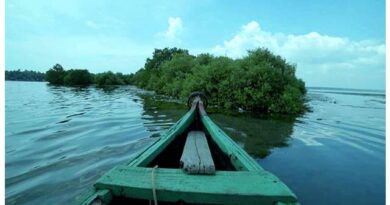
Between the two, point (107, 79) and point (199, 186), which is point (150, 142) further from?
point (107, 79)

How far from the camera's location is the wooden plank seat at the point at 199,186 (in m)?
2.19

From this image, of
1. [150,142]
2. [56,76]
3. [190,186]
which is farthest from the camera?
[56,76]

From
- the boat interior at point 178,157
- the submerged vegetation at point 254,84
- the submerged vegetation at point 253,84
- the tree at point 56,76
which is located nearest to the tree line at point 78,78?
the tree at point 56,76

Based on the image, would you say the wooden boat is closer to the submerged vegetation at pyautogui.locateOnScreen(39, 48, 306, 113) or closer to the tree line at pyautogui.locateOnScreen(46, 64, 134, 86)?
the submerged vegetation at pyautogui.locateOnScreen(39, 48, 306, 113)

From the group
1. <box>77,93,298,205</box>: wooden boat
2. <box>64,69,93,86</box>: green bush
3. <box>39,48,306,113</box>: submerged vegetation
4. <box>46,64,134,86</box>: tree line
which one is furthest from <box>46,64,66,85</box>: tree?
<box>77,93,298,205</box>: wooden boat

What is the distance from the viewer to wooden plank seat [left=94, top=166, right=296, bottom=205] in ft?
7.20

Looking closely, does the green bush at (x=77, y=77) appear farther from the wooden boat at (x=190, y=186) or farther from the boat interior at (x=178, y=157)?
the wooden boat at (x=190, y=186)

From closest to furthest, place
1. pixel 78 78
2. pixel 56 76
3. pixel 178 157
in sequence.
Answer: pixel 178 157
pixel 78 78
pixel 56 76

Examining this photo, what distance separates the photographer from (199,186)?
228 cm

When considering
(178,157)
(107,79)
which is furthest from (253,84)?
(107,79)

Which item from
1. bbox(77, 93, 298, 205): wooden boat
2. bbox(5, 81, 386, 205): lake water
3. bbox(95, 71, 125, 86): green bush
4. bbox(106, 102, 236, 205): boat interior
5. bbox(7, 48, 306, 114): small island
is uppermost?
bbox(95, 71, 125, 86): green bush

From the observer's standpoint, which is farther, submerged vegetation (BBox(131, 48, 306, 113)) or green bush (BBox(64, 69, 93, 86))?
green bush (BBox(64, 69, 93, 86))

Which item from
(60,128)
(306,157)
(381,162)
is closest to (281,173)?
(306,157)

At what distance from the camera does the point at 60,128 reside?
9445 millimetres
